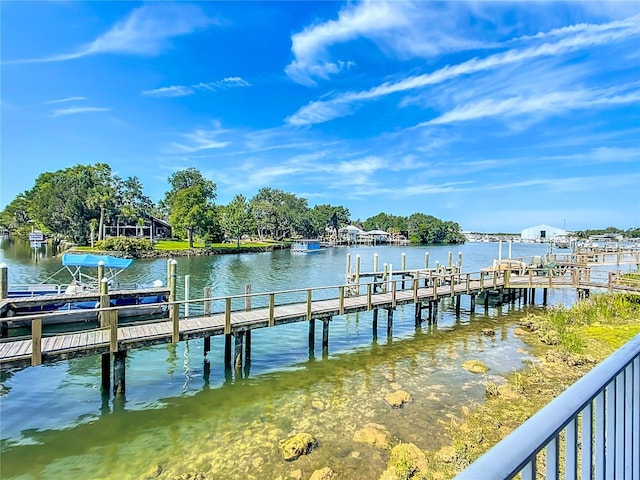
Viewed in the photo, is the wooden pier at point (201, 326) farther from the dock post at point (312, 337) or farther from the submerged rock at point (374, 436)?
the submerged rock at point (374, 436)

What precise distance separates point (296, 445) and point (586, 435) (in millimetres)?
7510

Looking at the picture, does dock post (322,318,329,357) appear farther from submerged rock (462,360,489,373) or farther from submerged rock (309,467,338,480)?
submerged rock (309,467,338,480)

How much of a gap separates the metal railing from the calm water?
663cm

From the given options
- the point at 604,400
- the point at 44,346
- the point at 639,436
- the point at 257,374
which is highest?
the point at 604,400

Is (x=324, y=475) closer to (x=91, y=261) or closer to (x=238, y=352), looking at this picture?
(x=238, y=352)

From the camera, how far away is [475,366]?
42.6ft

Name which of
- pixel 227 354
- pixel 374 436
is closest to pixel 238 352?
pixel 227 354

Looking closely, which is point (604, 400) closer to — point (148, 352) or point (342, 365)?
point (342, 365)

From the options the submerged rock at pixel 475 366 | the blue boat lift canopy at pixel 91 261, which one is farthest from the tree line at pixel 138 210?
the submerged rock at pixel 475 366

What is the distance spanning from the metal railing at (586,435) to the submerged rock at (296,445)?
710cm

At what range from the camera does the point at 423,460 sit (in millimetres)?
7641

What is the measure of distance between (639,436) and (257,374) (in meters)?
11.8

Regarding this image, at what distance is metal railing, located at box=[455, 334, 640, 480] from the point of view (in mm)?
1039

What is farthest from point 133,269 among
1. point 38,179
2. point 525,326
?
point 38,179
